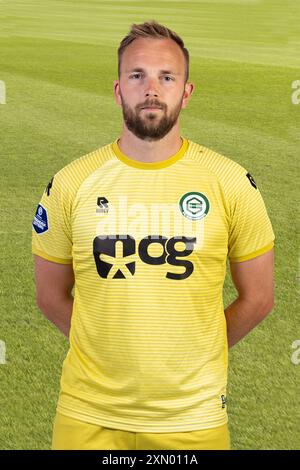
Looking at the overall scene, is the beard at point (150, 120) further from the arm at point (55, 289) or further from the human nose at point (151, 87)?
the arm at point (55, 289)

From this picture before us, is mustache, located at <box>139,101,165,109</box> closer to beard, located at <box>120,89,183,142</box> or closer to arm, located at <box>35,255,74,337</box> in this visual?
beard, located at <box>120,89,183,142</box>

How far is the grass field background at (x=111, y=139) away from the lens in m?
5.33

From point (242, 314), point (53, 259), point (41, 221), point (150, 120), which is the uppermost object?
point (150, 120)

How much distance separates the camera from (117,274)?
9.60 feet

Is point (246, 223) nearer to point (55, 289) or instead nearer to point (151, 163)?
point (151, 163)

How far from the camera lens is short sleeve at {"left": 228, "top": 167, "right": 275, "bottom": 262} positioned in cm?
300

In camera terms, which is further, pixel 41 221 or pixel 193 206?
pixel 41 221

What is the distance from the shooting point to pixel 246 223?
303cm

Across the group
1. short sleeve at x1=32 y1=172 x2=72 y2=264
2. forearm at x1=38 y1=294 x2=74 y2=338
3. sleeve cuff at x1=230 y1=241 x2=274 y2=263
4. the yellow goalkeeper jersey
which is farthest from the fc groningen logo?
forearm at x1=38 y1=294 x2=74 y2=338

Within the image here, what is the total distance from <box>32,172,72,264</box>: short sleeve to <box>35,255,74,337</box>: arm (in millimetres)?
56

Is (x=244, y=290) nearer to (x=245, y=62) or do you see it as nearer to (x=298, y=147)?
(x=298, y=147)

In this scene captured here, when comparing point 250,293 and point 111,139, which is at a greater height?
point 111,139

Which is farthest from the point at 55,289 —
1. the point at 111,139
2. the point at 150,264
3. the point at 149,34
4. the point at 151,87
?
the point at 111,139

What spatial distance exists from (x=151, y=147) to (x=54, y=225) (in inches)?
17.9
